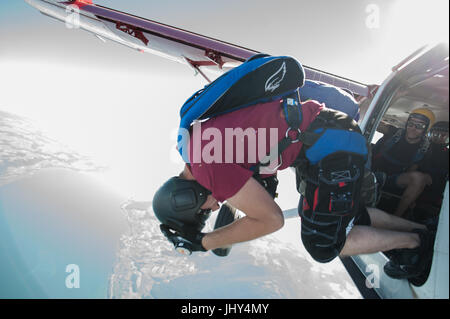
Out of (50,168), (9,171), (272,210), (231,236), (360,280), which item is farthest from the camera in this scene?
(50,168)

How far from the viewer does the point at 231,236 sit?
108 cm

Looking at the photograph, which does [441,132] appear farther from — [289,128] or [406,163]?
[406,163]

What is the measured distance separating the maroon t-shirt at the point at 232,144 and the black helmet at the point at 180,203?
0.72 feet

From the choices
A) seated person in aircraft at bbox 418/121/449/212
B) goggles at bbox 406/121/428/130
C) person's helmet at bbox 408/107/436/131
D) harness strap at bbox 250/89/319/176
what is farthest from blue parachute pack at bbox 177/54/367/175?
seated person in aircraft at bbox 418/121/449/212

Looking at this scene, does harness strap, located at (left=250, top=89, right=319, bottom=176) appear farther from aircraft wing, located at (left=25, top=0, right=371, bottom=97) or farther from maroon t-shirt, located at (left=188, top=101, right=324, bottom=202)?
aircraft wing, located at (left=25, top=0, right=371, bottom=97)

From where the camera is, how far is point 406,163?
223 cm

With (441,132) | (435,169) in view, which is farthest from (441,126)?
(435,169)

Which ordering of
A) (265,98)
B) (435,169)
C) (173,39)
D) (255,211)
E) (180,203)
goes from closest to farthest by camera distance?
(255,211) < (265,98) < (180,203) < (435,169) < (173,39)

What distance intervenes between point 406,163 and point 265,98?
211cm

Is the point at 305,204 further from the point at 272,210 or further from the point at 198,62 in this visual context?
the point at 198,62

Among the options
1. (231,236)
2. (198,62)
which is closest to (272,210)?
(231,236)

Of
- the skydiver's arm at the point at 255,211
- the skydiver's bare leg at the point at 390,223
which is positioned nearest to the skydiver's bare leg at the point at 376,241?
the skydiver's bare leg at the point at 390,223

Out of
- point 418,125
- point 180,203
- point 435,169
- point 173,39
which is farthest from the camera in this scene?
point 173,39

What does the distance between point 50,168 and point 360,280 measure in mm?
99188
